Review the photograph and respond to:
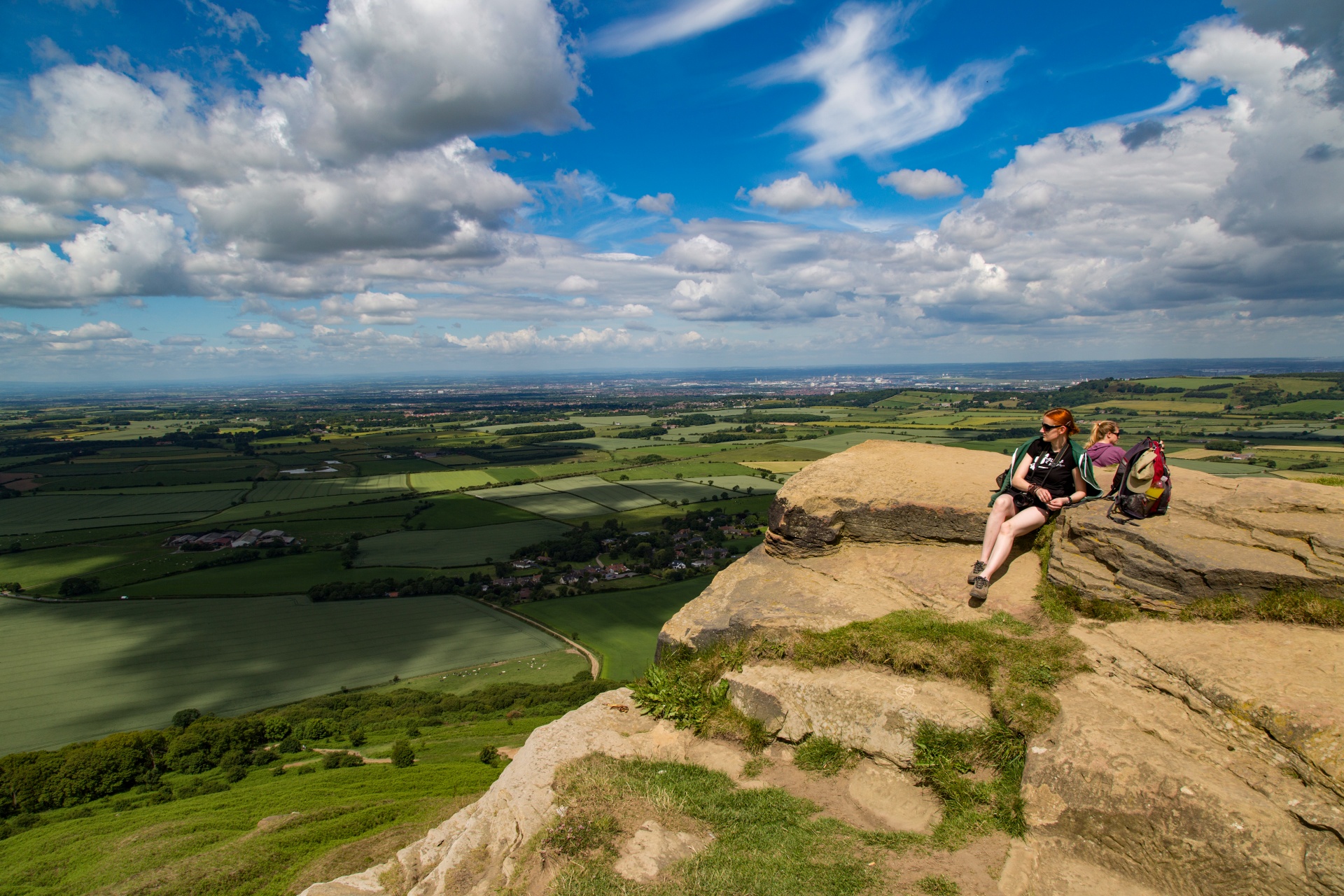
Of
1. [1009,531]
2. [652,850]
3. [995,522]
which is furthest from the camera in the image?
[995,522]

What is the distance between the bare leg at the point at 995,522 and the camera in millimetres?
10086

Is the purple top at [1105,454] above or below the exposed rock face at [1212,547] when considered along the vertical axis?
above

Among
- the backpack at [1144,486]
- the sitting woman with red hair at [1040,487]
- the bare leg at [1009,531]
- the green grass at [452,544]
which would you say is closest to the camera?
the backpack at [1144,486]

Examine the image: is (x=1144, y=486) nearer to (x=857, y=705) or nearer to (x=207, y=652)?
(x=857, y=705)

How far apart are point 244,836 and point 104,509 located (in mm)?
97884

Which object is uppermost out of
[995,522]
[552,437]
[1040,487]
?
[1040,487]

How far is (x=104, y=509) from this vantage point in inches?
3664

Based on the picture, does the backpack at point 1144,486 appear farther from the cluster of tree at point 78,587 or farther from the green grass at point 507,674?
the cluster of tree at point 78,587

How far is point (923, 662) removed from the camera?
28.6ft

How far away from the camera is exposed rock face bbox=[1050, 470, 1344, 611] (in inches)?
312

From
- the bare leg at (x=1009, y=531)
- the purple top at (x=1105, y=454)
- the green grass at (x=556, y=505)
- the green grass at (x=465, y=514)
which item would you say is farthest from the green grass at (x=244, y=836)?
the green grass at (x=556, y=505)

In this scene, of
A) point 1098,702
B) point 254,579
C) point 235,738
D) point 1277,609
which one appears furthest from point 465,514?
point 1277,609

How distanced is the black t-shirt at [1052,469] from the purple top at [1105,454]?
1177 mm

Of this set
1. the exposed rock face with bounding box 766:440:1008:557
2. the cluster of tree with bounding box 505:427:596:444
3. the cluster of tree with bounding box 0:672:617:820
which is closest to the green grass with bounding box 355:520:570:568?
the cluster of tree with bounding box 0:672:617:820
